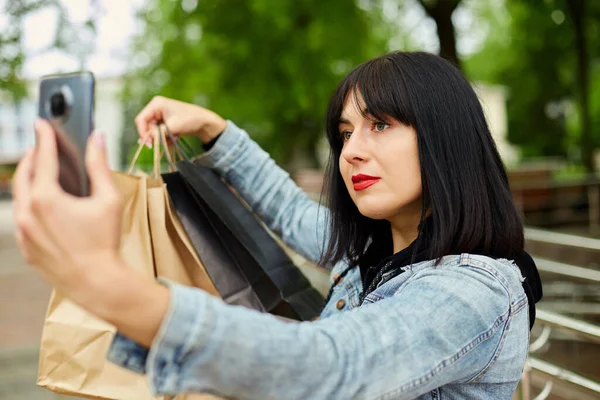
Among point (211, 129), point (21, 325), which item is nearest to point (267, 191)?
point (211, 129)

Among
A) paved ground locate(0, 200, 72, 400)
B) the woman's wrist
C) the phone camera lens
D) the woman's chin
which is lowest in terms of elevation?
paved ground locate(0, 200, 72, 400)

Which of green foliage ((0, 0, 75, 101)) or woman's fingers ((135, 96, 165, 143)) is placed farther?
green foliage ((0, 0, 75, 101))

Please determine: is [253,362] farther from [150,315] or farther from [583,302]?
[583,302]

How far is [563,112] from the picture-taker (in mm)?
23203

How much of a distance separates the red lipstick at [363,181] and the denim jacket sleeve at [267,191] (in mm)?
580

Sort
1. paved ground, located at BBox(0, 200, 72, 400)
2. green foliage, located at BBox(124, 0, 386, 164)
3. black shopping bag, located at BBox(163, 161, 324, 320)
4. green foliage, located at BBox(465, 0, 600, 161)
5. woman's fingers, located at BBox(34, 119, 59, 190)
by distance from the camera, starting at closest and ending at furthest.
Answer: woman's fingers, located at BBox(34, 119, 59, 190), black shopping bag, located at BBox(163, 161, 324, 320), paved ground, located at BBox(0, 200, 72, 400), green foliage, located at BBox(124, 0, 386, 164), green foliage, located at BBox(465, 0, 600, 161)

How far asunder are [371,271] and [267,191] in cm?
59

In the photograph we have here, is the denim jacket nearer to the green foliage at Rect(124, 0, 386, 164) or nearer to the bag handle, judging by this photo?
the bag handle

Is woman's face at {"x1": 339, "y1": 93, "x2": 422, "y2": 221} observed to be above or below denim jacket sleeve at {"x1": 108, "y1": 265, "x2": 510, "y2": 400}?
above

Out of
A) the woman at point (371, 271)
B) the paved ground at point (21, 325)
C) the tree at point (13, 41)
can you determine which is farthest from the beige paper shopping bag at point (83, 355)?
the tree at point (13, 41)

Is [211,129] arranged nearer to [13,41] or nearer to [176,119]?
[176,119]

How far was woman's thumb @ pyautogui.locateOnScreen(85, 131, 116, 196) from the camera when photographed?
0.73 metres

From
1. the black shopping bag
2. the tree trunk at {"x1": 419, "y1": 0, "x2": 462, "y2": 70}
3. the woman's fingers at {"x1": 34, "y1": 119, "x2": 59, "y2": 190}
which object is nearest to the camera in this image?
the woman's fingers at {"x1": 34, "y1": 119, "x2": 59, "y2": 190}

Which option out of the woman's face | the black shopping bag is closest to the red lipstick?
the woman's face
